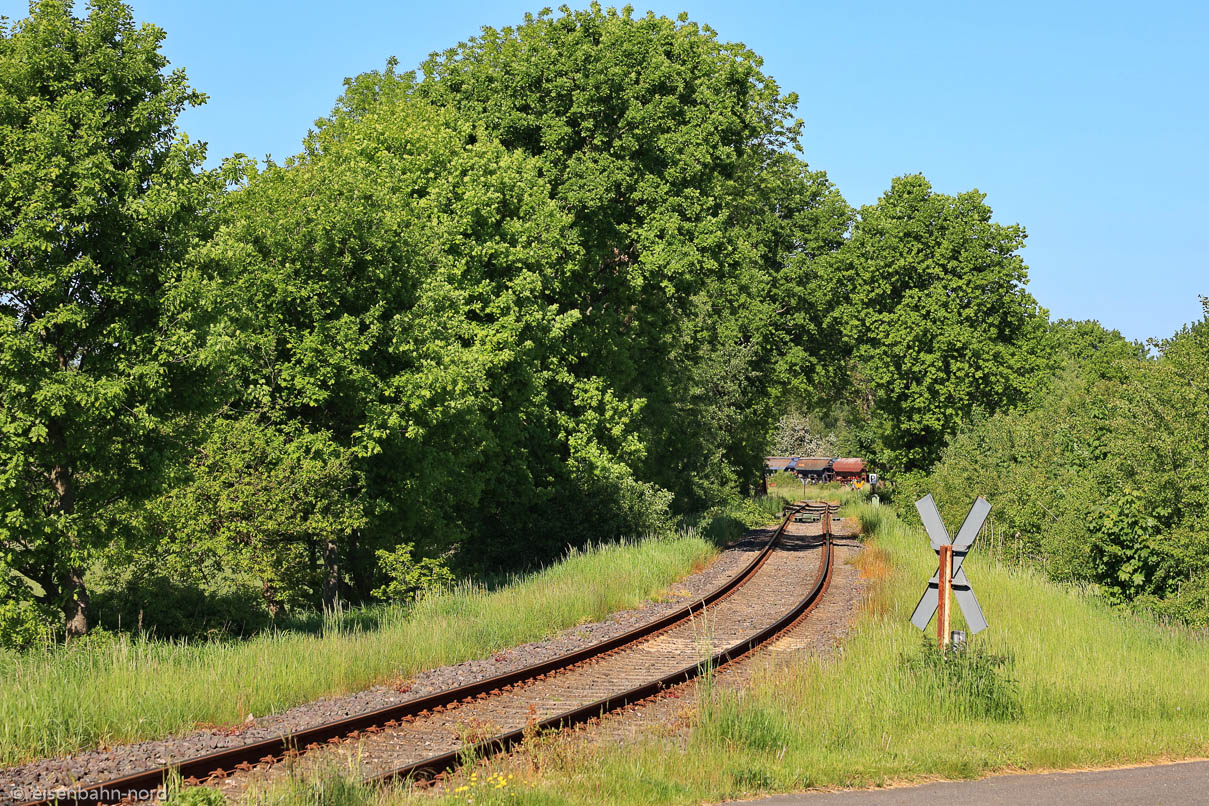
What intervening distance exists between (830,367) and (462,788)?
149ft

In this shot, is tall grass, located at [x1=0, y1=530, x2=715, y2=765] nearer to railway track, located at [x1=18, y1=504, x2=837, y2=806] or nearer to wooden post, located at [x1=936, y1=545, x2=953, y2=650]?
railway track, located at [x1=18, y1=504, x2=837, y2=806]

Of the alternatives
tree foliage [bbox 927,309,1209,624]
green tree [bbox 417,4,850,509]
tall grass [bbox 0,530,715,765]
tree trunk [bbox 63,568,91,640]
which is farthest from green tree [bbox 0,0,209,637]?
tree foliage [bbox 927,309,1209,624]

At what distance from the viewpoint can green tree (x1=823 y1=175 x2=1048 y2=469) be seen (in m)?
47.8

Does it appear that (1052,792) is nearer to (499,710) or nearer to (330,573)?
(499,710)

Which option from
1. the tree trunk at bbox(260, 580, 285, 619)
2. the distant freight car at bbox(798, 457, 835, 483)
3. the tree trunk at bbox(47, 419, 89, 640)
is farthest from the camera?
the distant freight car at bbox(798, 457, 835, 483)

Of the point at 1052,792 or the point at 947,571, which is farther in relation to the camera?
the point at 947,571

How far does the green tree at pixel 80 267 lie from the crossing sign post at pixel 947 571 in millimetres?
10973

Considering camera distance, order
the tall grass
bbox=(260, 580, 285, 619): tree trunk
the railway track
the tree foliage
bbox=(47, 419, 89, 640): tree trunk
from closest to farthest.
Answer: the railway track, the tall grass, bbox=(47, 419, 89, 640): tree trunk, the tree foliage, bbox=(260, 580, 285, 619): tree trunk

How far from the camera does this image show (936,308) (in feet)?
157

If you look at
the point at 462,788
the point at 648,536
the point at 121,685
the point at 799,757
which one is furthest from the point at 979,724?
the point at 648,536

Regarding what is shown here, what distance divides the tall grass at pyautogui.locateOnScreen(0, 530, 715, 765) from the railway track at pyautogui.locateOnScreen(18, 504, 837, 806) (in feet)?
4.82

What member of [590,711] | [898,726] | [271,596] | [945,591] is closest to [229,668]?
[590,711]

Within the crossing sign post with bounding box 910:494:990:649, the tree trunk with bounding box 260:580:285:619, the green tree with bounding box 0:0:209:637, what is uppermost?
the green tree with bounding box 0:0:209:637

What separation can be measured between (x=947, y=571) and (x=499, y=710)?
5.59m
